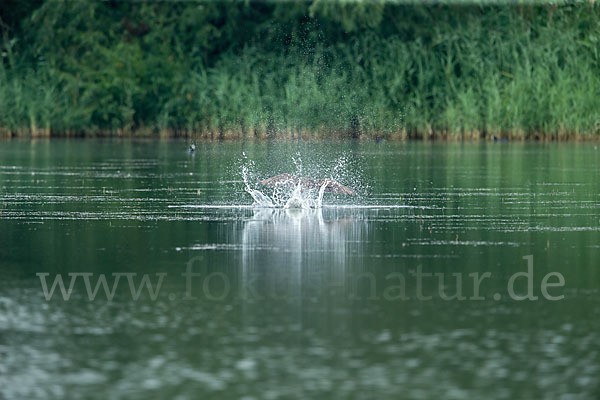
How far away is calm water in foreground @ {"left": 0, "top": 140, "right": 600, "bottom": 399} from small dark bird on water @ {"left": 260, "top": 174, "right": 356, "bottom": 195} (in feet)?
0.90

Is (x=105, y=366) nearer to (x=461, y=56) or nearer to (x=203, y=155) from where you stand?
(x=203, y=155)

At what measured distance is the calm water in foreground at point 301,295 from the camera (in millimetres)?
6625

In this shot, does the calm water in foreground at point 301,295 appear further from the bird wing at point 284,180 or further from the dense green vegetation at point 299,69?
the dense green vegetation at point 299,69

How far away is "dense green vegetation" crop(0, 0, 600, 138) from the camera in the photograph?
36.9m

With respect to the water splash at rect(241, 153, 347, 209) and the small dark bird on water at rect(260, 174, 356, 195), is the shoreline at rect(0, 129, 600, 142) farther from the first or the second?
the water splash at rect(241, 153, 347, 209)

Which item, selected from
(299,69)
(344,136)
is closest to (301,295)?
(344,136)

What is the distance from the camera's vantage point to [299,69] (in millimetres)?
40500

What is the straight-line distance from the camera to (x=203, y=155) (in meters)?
30.8

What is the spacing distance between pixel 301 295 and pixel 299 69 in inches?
1254

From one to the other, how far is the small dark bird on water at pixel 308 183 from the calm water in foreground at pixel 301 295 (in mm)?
275

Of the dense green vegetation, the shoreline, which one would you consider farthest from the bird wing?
the dense green vegetation

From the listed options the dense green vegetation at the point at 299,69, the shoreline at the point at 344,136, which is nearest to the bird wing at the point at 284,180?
the shoreline at the point at 344,136

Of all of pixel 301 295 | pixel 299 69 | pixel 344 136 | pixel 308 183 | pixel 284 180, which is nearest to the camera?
pixel 301 295

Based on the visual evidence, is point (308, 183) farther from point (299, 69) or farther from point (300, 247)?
point (299, 69)
